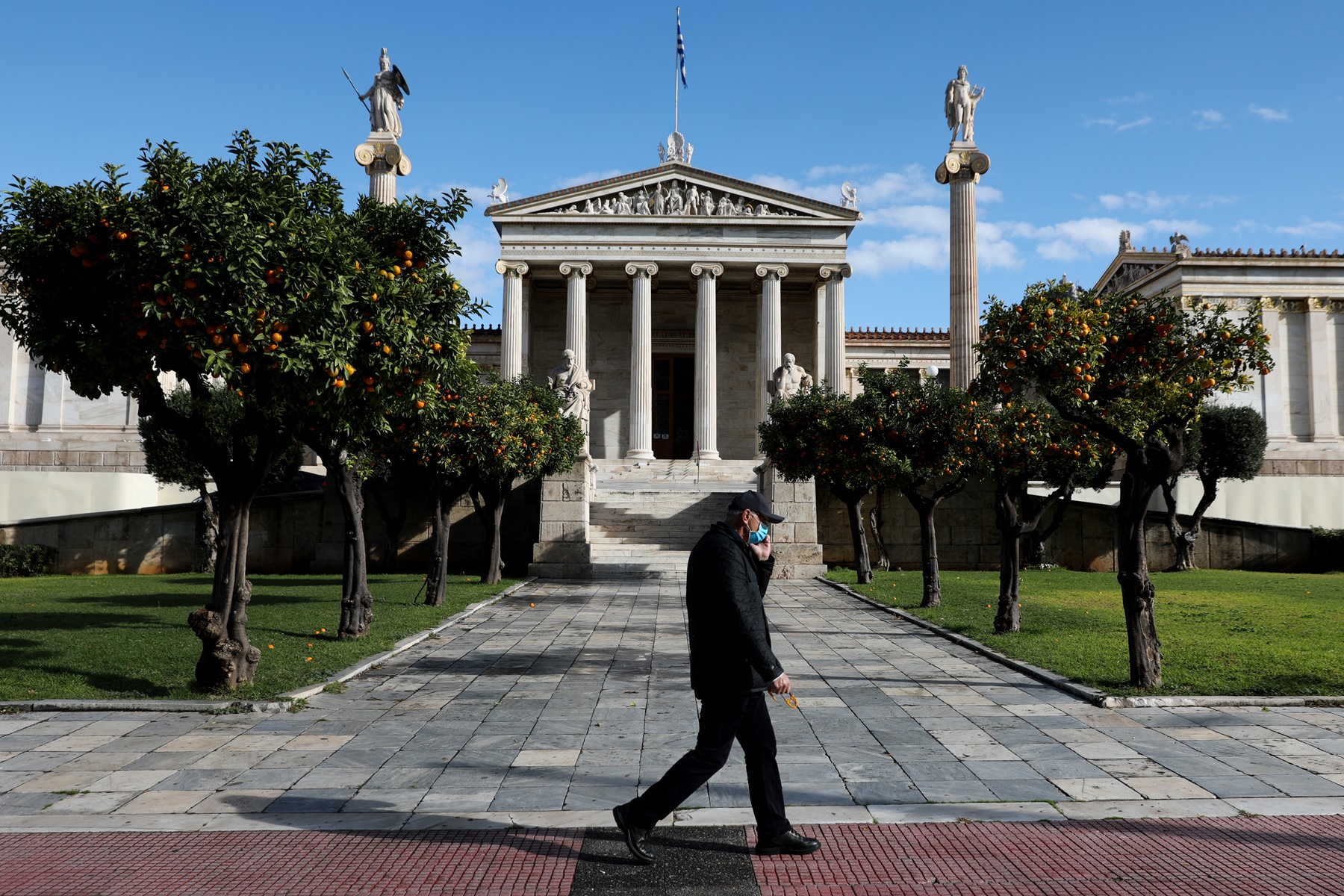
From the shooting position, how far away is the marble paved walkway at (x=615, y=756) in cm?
558

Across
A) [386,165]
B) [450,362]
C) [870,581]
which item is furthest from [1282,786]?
[386,165]

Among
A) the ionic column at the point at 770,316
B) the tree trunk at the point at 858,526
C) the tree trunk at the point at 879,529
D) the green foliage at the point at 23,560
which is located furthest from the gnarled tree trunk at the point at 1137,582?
the ionic column at the point at 770,316

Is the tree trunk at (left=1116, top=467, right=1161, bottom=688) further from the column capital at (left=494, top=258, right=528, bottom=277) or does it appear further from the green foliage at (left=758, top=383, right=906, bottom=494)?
the column capital at (left=494, top=258, right=528, bottom=277)

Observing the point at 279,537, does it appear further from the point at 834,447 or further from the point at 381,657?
the point at 381,657

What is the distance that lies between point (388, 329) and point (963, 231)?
31133mm

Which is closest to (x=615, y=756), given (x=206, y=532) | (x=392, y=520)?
(x=392, y=520)

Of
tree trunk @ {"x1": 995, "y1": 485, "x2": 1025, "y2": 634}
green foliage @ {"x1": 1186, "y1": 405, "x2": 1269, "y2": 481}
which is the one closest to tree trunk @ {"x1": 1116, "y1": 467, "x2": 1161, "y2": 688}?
tree trunk @ {"x1": 995, "y1": 485, "x2": 1025, "y2": 634}

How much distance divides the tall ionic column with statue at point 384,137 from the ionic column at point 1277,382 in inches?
1492

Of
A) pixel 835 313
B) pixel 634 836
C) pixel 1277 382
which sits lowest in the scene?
A: pixel 634 836

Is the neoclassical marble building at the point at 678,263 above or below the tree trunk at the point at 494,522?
above

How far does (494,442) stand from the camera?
60.5ft

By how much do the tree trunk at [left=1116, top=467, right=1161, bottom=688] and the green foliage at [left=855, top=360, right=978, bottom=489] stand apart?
7900mm

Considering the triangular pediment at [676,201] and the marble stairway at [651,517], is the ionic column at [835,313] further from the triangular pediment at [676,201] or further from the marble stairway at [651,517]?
the marble stairway at [651,517]

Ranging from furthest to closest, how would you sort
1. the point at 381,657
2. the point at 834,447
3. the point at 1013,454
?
the point at 834,447 < the point at 1013,454 < the point at 381,657
